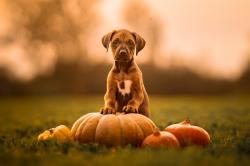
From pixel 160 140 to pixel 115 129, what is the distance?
2.23ft

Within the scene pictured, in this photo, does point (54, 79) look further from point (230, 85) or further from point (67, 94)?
point (230, 85)

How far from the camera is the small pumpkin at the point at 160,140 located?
6738mm

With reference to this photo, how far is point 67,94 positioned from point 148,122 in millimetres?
32966

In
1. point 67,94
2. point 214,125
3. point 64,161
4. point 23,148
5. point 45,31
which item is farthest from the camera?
point 67,94

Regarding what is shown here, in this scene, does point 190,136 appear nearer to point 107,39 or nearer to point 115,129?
point 115,129

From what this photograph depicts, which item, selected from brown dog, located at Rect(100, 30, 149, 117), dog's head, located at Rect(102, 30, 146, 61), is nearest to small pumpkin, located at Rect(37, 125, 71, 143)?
brown dog, located at Rect(100, 30, 149, 117)

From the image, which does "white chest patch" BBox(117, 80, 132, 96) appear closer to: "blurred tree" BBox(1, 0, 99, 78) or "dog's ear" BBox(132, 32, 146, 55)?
"dog's ear" BBox(132, 32, 146, 55)

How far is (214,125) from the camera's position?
36.9ft

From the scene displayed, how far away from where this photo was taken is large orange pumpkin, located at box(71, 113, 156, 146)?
705cm

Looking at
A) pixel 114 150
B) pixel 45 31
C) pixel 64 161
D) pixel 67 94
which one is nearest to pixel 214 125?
pixel 114 150

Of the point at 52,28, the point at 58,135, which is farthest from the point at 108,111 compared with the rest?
the point at 52,28

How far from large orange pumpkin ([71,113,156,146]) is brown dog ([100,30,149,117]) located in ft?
1.45

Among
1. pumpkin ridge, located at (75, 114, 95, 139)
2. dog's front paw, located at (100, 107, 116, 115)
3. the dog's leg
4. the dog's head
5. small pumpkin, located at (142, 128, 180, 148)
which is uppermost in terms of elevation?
the dog's head

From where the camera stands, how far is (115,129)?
704cm
